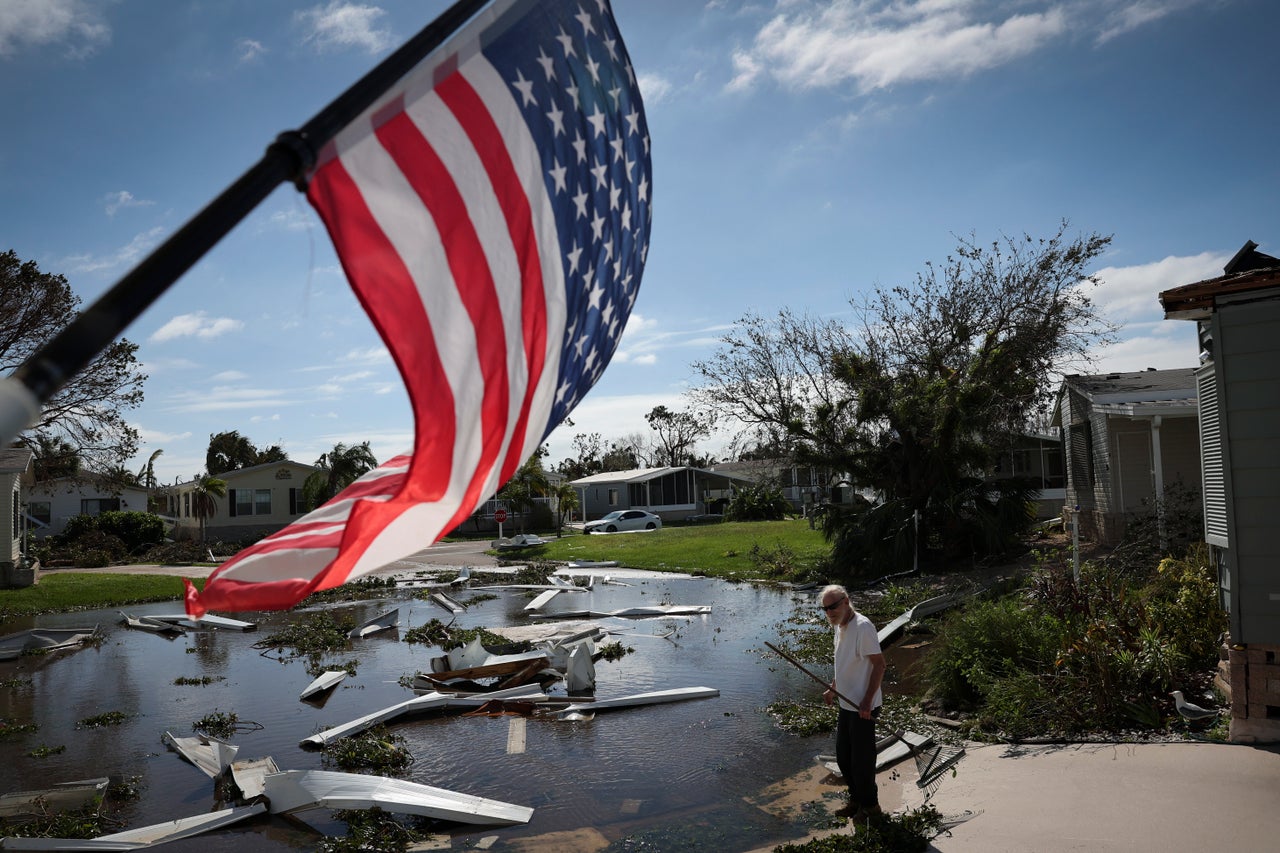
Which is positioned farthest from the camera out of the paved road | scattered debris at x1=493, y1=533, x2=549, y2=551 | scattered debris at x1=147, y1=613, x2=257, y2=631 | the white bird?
scattered debris at x1=493, y1=533, x2=549, y2=551

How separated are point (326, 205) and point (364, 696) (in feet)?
37.2

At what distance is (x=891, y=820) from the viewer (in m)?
6.50

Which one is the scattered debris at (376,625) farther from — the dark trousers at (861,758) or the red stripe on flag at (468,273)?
the red stripe on flag at (468,273)

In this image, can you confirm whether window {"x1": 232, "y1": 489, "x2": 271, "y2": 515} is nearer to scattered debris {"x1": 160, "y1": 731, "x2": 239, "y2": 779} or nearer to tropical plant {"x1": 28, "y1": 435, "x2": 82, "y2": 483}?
tropical plant {"x1": 28, "y1": 435, "x2": 82, "y2": 483}

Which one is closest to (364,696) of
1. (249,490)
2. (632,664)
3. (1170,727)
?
(632,664)

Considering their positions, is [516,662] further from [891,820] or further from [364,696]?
[891,820]

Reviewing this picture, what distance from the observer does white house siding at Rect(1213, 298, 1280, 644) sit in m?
7.37

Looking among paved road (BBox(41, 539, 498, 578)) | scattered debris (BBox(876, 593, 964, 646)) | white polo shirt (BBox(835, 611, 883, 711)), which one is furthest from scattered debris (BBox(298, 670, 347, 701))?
paved road (BBox(41, 539, 498, 578))

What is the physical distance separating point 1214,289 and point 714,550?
26156mm

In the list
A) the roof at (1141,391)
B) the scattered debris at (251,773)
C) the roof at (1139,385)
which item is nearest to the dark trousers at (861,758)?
the scattered debris at (251,773)

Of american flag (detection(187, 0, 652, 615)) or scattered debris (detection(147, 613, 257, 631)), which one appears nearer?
american flag (detection(187, 0, 652, 615))

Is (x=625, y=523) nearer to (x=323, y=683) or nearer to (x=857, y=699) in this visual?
(x=323, y=683)

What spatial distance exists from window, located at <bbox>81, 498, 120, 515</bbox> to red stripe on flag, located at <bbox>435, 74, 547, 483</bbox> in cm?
5761

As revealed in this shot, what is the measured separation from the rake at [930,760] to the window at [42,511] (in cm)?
5670
